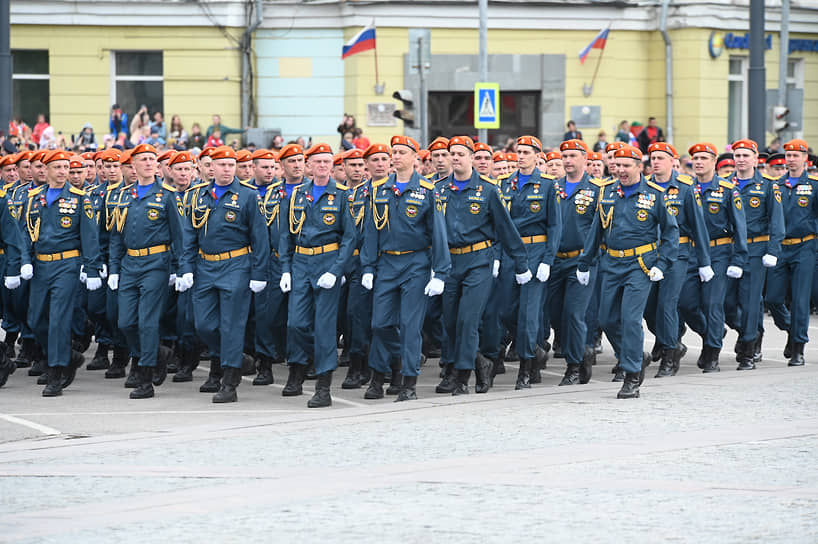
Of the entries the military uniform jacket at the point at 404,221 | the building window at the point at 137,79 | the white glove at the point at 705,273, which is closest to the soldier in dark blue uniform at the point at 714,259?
the white glove at the point at 705,273

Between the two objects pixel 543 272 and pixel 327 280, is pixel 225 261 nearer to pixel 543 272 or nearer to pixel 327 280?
pixel 327 280

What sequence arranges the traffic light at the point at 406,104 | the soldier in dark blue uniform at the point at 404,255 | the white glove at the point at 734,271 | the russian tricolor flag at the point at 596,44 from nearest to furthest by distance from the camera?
1. the soldier in dark blue uniform at the point at 404,255
2. the white glove at the point at 734,271
3. the traffic light at the point at 406,104
4. the russian tricolor flag at the point at 596,44

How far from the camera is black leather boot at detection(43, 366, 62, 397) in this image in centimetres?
1266

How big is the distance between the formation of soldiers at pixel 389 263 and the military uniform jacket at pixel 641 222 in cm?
2

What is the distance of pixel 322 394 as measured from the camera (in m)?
11.9

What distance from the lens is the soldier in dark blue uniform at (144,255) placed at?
41.1ft

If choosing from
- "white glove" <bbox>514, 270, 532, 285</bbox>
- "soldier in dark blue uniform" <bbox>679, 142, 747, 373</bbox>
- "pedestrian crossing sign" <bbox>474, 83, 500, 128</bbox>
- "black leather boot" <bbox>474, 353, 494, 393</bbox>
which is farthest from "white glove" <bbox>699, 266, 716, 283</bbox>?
"pedestrian crossing sign" <bbox>474, 83, 500, 128</bbox>

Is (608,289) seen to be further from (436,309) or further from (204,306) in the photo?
(204,306)

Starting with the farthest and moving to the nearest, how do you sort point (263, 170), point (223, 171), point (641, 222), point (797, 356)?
point (797, 356)
point (263, 170)
point (223, 171)
point (641, 222)

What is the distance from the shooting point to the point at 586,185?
1380cm

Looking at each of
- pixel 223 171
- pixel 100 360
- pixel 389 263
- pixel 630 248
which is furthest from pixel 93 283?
pixel 630 248

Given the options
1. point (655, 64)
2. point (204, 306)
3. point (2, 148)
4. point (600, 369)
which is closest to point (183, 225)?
point (204, 306)

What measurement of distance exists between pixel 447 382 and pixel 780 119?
1571 centimetres

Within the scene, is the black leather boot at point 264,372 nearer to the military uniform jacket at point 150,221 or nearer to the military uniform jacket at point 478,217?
the military uniform jacket at point 150,221
